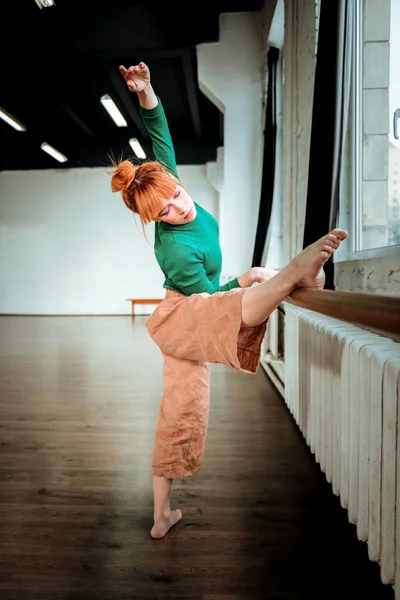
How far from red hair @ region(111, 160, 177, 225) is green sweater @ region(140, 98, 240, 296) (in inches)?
3.9

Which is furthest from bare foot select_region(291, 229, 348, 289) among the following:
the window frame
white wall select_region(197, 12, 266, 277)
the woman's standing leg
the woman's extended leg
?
white wall select_region(197, 12, 266, 277)

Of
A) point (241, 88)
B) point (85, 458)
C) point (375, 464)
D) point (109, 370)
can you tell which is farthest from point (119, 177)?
point (241, 88)

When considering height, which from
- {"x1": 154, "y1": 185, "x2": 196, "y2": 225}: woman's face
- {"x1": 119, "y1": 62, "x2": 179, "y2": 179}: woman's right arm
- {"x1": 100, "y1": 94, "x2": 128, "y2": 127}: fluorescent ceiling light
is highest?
{"x1": 100, "y1": 94, "x2": 128, "y2": 127}: fluorescent ceiling light

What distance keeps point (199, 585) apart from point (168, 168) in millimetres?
1284

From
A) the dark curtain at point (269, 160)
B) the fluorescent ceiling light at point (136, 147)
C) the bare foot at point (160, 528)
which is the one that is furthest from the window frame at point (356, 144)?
the fluorescent ceiling light at point (136, 147)

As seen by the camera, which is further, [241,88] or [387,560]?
[241,88]

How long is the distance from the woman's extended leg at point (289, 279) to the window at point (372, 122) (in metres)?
1.06

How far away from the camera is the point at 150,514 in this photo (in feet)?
5.47

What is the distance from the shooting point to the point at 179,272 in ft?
4.27

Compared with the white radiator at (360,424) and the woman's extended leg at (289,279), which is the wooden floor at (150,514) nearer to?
the white radiator at (360,424)

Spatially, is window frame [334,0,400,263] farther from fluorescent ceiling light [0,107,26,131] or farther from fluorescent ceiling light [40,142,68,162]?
fluorescent ceiling light [40,142,68,162]

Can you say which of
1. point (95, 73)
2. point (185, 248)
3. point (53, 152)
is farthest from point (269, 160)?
point (53, 152)

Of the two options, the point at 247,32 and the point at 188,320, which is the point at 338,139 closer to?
the point at 188,320

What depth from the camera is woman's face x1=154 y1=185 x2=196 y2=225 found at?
1.30 m
